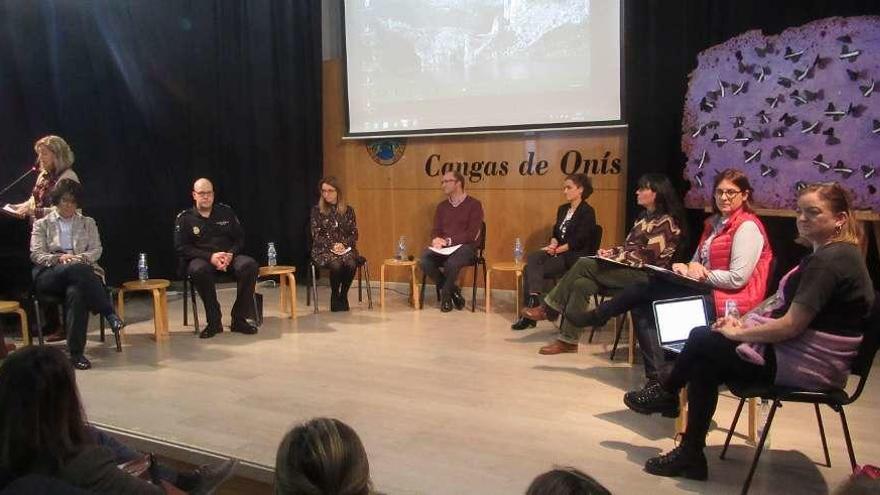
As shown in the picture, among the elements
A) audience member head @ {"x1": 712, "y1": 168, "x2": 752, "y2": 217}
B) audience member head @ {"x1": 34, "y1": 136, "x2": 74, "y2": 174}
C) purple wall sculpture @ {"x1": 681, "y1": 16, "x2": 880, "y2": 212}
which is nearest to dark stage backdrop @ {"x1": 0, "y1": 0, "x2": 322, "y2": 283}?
audience member head @ {"x1": 34, "y1": 136, "x2": 74, "y2": 174}

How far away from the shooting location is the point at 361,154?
6363 mm

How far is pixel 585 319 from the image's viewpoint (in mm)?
3850

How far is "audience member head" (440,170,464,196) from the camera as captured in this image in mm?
5500

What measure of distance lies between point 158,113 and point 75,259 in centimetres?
219

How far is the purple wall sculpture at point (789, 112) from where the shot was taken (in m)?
3.73

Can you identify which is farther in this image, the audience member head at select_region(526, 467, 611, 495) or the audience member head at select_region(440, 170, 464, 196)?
the audience member head at select_region(440, 170, 464, 196)

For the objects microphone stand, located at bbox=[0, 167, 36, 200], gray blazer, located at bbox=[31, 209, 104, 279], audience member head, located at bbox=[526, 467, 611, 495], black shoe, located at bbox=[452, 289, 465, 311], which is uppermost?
microphone stand, located at bbox=[0, 167, 36, 200]

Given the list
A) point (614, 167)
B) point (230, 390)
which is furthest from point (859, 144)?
point (230, 390)

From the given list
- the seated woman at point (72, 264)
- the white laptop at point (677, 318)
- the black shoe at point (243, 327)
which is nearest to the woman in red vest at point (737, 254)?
the white laptop at point (677, 318)

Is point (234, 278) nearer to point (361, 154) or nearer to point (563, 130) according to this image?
point (361, 154)

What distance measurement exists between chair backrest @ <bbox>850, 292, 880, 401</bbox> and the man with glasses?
10.6 feet

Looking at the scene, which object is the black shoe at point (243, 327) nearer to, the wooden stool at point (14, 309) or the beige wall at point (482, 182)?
the wooden stool at point (14, 309)

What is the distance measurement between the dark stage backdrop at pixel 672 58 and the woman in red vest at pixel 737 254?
1171mm

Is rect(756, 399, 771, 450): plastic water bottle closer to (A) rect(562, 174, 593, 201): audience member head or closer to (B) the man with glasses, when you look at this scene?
(A) rect(562, 174, 593, 201): audience member head
